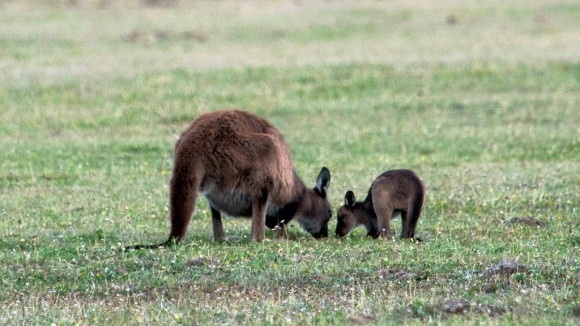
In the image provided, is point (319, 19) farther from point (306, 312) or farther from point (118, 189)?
point (306, 312)

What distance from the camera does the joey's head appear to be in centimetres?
1112

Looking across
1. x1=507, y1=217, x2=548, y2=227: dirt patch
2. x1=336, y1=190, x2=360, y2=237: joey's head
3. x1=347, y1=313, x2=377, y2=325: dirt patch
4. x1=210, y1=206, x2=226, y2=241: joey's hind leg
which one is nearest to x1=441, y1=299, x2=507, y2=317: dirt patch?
x1=347, y1=313, x2=377, y2=325: dirt patch

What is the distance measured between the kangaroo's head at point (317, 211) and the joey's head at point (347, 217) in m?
0.15

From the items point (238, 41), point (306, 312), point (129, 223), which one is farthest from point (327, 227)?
point (238, 41)

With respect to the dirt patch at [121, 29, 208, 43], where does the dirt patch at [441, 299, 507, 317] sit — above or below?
above

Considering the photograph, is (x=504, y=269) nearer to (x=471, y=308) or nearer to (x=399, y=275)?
(x=399, y=275)

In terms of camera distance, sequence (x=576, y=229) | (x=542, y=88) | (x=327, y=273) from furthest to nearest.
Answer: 1. (x=542, y=88)
2. (x=576, y=229)
3. (x=327, y=273)

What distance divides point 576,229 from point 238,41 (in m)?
19.4

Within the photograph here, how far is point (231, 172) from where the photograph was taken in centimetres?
977

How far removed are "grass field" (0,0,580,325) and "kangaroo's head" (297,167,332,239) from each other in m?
0.39

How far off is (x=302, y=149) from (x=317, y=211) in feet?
21.4

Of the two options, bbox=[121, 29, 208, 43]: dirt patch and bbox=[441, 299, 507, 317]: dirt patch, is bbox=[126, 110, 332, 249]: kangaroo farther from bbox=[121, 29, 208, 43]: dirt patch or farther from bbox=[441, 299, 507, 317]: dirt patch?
bbox=[121, 29, 208, 43]: dirt patch

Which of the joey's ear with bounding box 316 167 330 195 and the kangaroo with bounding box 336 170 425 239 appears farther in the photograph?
the joey's ear with bounding box 316 167 330 195

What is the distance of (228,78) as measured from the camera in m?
23.6
